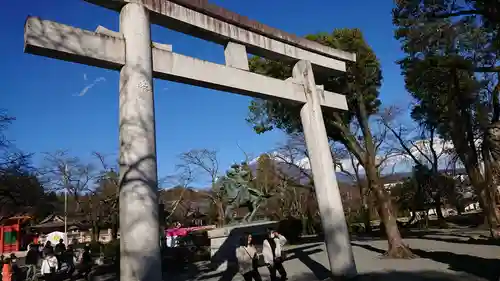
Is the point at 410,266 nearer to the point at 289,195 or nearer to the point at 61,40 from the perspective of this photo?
the point at 61,40

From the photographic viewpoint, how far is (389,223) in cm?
984

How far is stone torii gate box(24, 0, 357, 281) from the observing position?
4.39m

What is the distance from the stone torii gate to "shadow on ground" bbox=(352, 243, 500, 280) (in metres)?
2.42

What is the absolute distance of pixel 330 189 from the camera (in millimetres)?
7090

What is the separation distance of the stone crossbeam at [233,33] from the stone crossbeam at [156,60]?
58cm

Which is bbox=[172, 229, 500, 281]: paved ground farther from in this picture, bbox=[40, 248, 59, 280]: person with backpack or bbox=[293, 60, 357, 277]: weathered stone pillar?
bbox=[40, 248, 59, 280]: person with backpack

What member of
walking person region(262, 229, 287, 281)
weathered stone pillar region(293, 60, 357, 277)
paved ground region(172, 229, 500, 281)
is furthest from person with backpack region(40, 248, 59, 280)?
weathered stone pillar region(293, 60, 357, 277)

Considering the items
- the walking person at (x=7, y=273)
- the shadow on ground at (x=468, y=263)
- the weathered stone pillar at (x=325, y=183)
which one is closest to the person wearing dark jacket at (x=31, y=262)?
the walking person at (x=7, y=273)

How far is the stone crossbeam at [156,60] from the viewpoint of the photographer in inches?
174

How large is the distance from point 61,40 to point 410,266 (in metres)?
8.42

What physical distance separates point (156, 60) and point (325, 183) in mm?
4105

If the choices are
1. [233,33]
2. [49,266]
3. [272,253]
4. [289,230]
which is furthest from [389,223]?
[49,266]

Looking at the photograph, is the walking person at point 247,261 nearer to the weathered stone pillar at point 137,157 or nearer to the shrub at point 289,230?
the weathered stone pillar at point 137,157

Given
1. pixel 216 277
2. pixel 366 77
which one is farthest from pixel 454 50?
pixel 216 277
